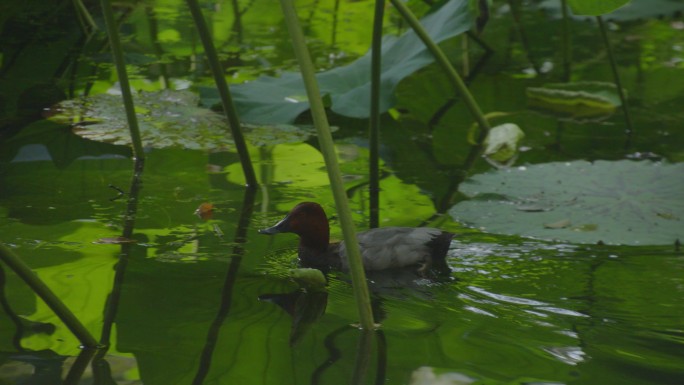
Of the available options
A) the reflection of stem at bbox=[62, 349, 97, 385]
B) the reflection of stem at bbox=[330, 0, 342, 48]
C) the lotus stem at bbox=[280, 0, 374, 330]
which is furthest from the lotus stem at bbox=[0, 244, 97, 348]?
the reflection of stem at bbox=[330, 0, 342, 48]

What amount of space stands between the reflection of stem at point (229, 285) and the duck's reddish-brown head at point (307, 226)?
15 centimetres

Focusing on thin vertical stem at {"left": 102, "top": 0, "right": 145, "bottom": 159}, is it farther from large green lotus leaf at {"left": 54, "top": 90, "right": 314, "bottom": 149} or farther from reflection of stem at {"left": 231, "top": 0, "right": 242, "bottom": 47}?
reflection of stem at {"left": 231, "top": 0, "right": 242, "bottom": 47}

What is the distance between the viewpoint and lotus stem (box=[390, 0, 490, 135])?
4293mm

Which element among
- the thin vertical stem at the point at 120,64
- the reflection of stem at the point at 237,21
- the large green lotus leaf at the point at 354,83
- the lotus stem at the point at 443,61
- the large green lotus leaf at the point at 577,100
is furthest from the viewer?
the reflection of stem at the point at 237,21

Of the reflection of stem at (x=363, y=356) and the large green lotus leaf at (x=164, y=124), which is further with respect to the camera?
the large green lotus leaf at (x=164, y=124)

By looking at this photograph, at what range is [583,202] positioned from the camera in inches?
159

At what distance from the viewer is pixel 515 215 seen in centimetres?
393

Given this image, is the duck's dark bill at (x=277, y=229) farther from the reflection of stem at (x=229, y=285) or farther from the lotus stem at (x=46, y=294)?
the lotus stem at (x=46, y=294)

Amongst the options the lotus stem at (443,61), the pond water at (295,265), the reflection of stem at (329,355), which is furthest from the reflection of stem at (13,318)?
the lotus stem at (443,61)

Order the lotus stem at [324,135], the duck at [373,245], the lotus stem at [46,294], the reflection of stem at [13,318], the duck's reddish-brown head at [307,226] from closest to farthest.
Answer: the lotus stem at [46,294] < the lotus stem at [324,135] < the reflection of stem at [13,318] < the duck at [373,245] < the duck's reddish-brown head at [307,226]

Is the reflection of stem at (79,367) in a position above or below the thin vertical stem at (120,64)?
below

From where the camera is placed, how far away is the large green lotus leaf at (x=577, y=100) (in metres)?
5.81

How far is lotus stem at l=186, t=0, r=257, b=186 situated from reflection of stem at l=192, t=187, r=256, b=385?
9cm

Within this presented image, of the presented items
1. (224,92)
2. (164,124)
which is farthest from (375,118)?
(164,124)
